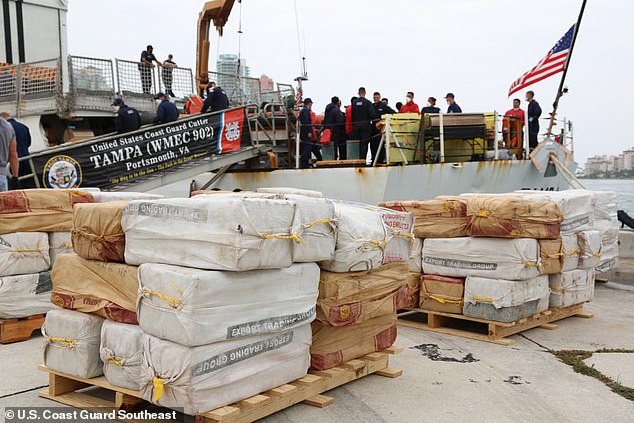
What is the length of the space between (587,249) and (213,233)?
17.3 ft

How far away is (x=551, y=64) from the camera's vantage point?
13.1m

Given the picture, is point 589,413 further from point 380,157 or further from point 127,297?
point 380,157

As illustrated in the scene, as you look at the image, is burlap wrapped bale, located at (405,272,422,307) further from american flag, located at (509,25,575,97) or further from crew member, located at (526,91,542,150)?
crew member, located at (526,91,542,150)

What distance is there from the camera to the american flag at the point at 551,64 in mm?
12703

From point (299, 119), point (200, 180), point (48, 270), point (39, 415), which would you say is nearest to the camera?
point (39, 415)

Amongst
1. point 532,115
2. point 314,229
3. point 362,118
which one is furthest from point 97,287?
point 532,115

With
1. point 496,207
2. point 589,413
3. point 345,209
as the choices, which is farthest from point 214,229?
point 496,207

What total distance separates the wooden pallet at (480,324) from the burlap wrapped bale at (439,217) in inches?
35.3

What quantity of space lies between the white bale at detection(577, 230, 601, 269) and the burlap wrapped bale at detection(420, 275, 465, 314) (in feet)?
5.56

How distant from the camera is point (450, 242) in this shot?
6863 millimetres

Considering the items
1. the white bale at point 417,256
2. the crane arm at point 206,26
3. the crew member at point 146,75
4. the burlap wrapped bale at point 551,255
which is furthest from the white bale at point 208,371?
the crane arm at point 206,26

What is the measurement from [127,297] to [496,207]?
3870 mm

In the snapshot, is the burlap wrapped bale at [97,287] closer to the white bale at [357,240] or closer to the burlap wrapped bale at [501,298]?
the white bale at [357,240]

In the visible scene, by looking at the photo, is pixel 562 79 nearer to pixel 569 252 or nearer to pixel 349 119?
pixel 349 119
